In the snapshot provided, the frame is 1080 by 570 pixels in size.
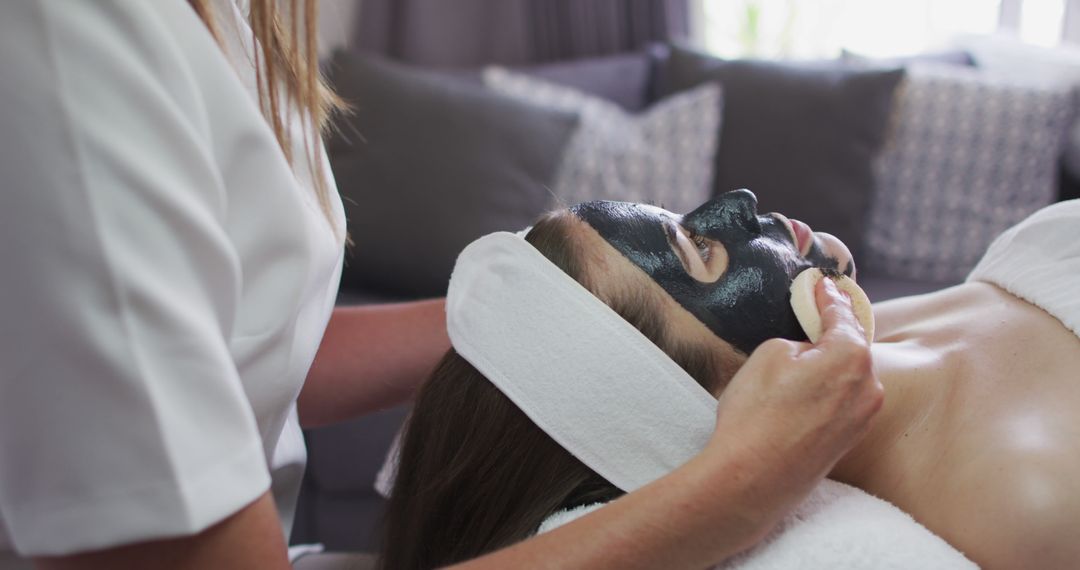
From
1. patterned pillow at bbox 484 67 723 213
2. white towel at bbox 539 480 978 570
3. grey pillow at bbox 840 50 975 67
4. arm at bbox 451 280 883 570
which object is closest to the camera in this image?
arm at bbox 451 280 883 570

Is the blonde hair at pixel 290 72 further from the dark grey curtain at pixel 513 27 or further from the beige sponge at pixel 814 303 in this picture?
the dark grey curtain at pixel 513 27

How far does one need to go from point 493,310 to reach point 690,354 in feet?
0.69

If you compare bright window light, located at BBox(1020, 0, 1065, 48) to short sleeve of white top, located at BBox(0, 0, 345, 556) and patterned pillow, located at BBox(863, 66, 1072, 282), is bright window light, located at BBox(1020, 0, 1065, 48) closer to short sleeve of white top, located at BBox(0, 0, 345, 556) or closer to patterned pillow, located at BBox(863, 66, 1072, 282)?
patterned pillow, located at BBox(863, 66, 1072, 282)

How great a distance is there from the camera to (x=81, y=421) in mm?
620

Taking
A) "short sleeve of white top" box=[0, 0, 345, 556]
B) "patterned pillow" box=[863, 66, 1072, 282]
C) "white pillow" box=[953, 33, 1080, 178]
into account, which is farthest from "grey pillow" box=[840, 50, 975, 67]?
"short sleeve of white top" box=[0, 0, 345, 556]

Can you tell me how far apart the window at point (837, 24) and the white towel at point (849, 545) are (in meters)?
2.47

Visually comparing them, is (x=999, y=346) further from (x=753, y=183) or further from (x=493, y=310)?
(x=753, y=183)

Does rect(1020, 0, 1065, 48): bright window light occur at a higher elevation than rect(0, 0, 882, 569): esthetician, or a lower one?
lower

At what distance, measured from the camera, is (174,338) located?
63 cm

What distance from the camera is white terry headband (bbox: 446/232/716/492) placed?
94 centimetres

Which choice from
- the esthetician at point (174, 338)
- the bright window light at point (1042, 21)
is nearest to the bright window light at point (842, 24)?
the bright window light at point (1042, 21)

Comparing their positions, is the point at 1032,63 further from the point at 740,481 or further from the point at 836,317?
the point at 740,481

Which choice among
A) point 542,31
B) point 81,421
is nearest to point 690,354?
point 81,421

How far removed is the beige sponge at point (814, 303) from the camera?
960mm
